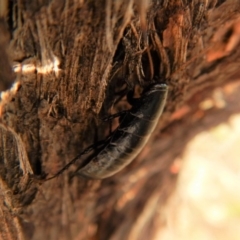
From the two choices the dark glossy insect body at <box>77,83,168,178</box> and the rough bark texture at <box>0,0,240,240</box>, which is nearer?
the rough bark texture at <box>0,0,240,240</box>

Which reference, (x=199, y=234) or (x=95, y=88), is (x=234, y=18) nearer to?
(x=95, y=88)

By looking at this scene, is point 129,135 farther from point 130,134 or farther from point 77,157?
point 77,157

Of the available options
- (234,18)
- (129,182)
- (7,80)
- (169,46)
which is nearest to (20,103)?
(7,80)

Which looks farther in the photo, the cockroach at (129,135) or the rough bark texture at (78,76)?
the cockroach at (129,135)

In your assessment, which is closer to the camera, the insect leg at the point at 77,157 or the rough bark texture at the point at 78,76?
the rough bark texture at the point at 78,76
